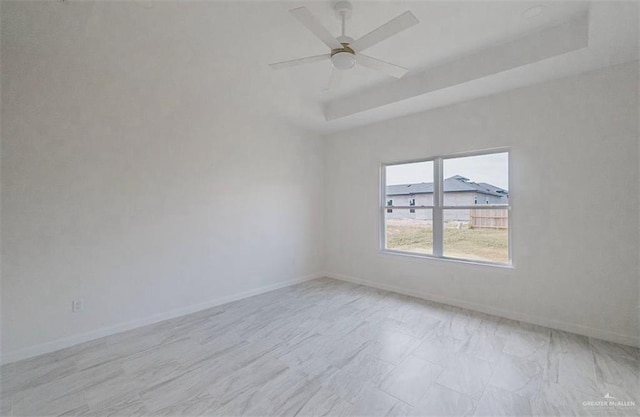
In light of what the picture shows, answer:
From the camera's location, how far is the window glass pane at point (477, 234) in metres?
3.48

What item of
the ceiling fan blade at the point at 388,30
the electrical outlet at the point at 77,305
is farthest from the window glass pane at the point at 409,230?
the electrical outlet at the point at 77,305

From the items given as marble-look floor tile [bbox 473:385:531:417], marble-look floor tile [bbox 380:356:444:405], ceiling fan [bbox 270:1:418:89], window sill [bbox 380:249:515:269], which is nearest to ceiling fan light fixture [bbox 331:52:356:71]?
ceiling fan [bbox 270:1:418:89]

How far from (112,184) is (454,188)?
437 centimetres

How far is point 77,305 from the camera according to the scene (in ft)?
9.16

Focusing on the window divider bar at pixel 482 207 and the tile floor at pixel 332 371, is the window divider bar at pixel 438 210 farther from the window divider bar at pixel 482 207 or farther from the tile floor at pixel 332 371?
the tile floor at pixel 332 371

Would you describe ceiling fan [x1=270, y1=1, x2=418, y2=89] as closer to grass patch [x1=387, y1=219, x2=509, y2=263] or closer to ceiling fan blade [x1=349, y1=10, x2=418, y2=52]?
ceiling fan blade [x1=349, y1=10, x2=418, y2=52]

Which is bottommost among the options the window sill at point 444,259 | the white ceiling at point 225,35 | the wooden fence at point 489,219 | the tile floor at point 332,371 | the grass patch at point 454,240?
the tile floor at point 332,371

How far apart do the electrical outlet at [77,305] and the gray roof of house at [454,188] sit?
4337 millimetres

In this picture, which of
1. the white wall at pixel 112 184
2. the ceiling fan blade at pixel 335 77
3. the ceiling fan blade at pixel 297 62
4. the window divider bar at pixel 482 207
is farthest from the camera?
the window divider bar at pixel 482 207

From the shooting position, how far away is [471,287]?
11.9ft

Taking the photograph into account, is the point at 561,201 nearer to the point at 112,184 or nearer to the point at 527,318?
the point at 527,318

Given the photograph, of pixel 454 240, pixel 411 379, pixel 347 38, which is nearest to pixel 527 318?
pixel 454 240

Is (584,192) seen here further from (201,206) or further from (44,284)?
(44,284)

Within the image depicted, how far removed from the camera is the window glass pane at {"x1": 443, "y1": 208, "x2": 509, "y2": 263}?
11.4 feet
